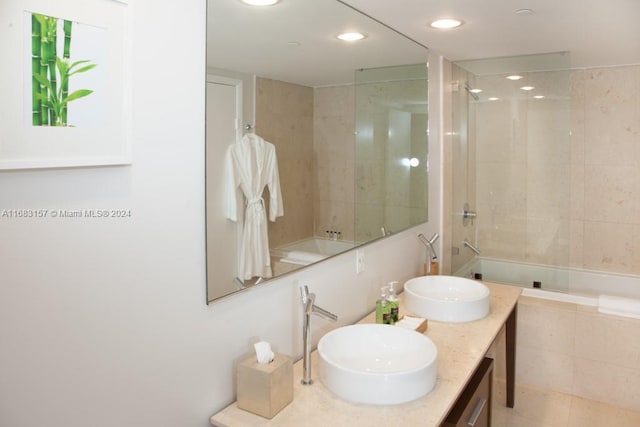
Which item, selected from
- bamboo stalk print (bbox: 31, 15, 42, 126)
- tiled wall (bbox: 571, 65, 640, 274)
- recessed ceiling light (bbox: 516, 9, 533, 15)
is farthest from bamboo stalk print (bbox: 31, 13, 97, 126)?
tiled wall (bbox: 571, 65, 640, 274)

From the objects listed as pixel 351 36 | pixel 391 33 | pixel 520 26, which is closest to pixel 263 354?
pixel 351 36

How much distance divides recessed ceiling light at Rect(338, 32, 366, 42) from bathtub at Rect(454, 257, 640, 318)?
1814 mm

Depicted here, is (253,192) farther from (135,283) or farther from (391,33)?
(391,33)

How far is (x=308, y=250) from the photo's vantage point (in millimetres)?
1950

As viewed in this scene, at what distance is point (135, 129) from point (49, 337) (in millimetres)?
505

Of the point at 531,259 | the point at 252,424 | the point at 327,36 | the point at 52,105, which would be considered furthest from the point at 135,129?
the point at 531,259

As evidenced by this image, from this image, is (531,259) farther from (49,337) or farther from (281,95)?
(49,337)

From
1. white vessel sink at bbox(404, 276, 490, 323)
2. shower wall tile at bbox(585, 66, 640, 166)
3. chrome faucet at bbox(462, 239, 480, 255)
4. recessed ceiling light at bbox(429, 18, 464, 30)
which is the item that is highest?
recessed ceiling light at bbox(429, 18, 464, 30)

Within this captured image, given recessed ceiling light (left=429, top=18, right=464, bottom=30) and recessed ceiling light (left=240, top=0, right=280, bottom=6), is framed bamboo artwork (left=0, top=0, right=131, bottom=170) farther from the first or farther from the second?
recessed ceiling light (left=429, top=18, right=464, bottom=30)

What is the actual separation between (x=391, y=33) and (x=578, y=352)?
214 centimetres

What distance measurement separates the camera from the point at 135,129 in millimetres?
1222

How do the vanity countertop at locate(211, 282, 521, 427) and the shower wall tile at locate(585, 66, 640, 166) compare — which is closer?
the vanity countertop at locate(211, 282, 521, 427)

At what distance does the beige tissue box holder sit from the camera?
144cm

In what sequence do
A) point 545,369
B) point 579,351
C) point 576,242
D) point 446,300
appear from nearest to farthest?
point 446,300 → point 579,351 → point 545,369 → point 576,242
